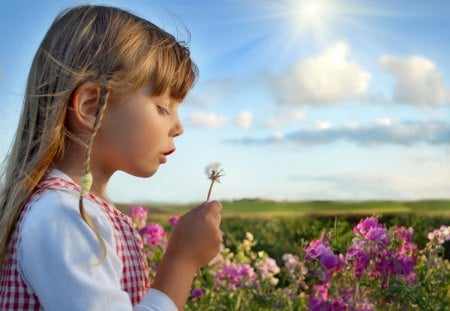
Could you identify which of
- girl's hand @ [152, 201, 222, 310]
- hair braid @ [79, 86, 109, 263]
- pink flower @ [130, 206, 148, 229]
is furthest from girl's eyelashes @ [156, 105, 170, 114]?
pink flower @ [130, 206, 148, 229]

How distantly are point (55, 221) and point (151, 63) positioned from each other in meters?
0.47

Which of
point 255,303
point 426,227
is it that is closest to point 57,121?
point 255,303

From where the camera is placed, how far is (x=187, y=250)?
162cm

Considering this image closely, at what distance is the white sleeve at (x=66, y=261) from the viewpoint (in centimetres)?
138

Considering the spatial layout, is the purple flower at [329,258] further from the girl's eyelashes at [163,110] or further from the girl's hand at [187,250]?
the girl's eyelashes at [163,110]

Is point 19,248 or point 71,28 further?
point 71,28

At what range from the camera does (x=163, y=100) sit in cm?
169

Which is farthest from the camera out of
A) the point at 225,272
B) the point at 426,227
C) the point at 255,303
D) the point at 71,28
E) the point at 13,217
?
the point at 426,227

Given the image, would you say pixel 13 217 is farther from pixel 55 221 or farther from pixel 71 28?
pixel 71 28

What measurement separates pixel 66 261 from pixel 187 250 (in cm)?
32

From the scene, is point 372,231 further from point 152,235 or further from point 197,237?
point 152,235

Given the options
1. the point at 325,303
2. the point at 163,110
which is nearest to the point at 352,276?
the point at 325,303

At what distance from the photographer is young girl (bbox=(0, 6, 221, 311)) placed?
1.47 meters

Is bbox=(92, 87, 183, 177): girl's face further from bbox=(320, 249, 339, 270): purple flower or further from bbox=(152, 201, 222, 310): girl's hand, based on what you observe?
bbox=(320, 249, 339, 270): purple flower
